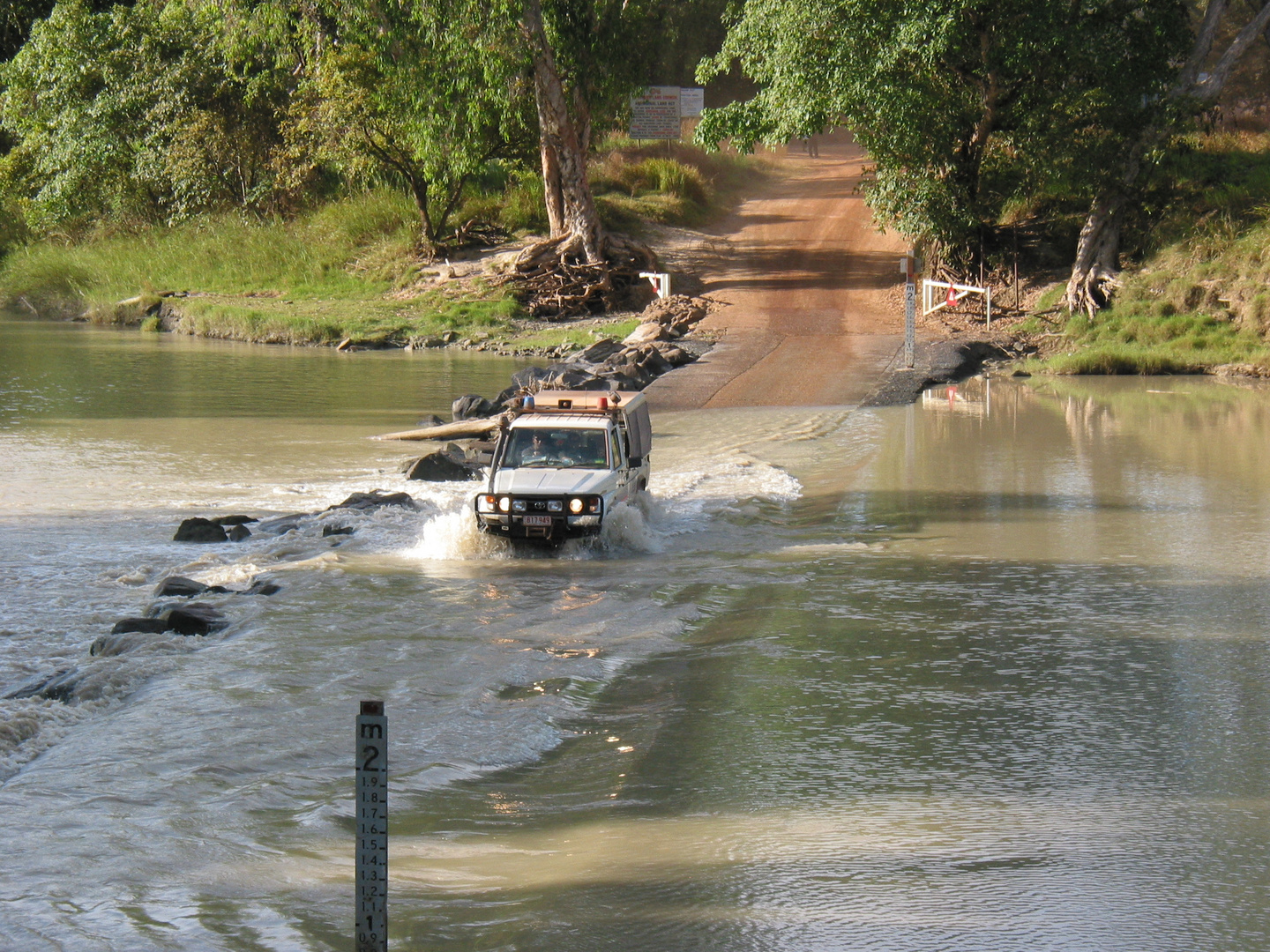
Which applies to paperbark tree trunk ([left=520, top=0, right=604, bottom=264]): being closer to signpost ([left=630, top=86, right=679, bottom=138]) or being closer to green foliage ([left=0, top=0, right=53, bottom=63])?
signpost ([left=630, top=86, right=679, bottom=138])

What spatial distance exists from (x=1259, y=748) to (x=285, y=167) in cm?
4285

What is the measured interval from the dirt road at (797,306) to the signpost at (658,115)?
4.46 m

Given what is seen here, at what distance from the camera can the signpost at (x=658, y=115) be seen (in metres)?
53.4

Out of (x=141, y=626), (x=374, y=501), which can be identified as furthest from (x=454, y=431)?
(x=141, y=626)

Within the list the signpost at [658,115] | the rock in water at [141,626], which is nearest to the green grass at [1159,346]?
the rock in water at [141,626]

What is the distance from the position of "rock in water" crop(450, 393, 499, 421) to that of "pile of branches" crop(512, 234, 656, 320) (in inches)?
584

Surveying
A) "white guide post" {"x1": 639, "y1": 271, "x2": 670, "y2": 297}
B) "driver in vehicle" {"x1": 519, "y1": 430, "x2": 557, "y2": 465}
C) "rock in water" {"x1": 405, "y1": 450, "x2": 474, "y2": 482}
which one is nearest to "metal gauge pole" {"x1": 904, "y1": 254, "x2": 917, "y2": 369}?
"white guide post" {"x1": 639, "y1": 271, "x2": 670, "y2": 297}

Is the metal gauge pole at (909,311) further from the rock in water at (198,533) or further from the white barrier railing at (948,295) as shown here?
the rock in water at (198,533)

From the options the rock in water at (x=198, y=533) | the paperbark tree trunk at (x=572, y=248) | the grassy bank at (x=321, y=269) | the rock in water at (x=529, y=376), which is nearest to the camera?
the rock in water at (x=198, y=533)

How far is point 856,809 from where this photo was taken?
26.7 ft

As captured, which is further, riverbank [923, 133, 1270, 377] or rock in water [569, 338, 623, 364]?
rock in water [569, 338, 623, 364]

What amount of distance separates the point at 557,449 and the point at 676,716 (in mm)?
5863

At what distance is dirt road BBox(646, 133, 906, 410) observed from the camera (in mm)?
28453

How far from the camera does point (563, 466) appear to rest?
15125 mm
